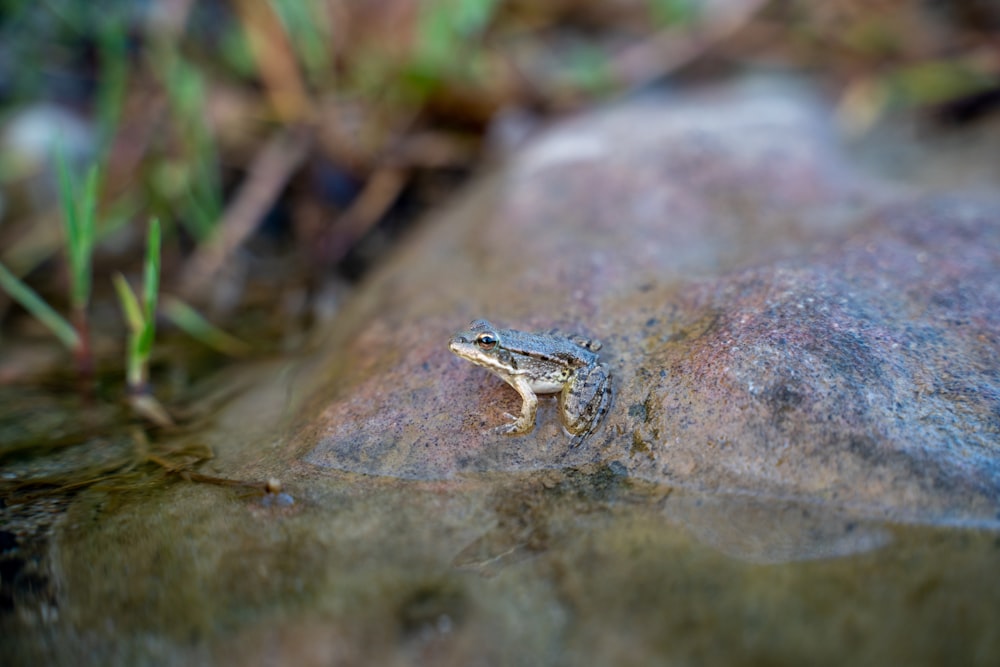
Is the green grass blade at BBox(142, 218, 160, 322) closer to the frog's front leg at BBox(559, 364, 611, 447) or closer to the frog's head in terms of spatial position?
the frog's head

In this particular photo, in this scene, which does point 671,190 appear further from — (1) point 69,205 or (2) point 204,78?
(2) point 204,78

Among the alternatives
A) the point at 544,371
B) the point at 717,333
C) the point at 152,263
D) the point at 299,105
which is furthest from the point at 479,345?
the point at 299,105

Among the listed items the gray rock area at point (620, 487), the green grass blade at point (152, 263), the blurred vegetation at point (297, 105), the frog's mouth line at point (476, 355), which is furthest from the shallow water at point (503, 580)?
the blurred vegetation at point (297, 105)

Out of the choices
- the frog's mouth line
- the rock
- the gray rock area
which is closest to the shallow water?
the gray rock area

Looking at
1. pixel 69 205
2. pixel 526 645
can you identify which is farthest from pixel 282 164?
pixel 526 645

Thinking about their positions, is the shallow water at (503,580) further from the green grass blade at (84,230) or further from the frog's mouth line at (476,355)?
the green grass blade at (84,230)

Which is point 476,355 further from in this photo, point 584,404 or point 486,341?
point 584,404

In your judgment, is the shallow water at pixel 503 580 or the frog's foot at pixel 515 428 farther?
the frog's foot at pixel 515 428
